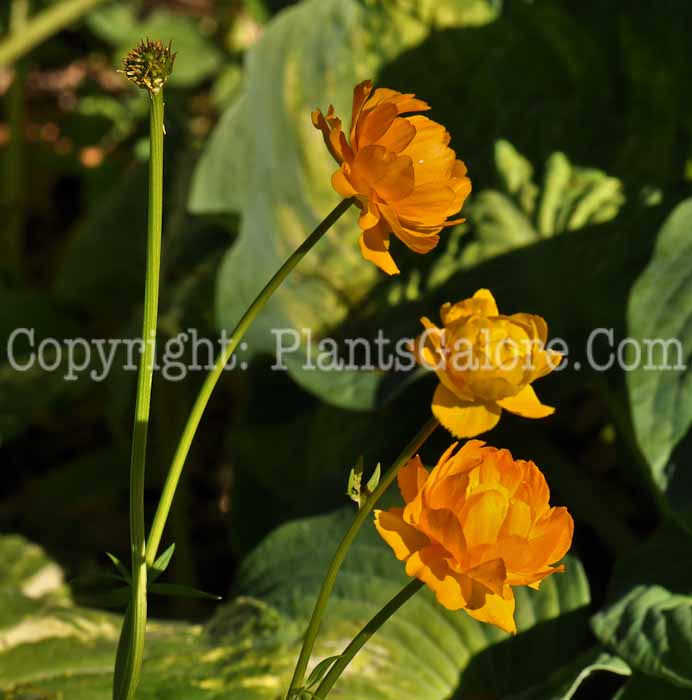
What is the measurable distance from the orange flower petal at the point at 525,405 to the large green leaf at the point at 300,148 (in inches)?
26.5

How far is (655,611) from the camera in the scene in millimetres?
922

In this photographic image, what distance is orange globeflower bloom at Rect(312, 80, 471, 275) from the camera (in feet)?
1.73

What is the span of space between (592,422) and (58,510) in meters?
0.79

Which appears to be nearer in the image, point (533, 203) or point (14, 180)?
point (533, 203)

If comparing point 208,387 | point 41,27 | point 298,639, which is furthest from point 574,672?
point 41,27

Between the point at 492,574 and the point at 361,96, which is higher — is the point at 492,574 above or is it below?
below

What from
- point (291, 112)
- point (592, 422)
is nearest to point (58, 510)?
point (291, 112)

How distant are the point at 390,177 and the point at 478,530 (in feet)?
0.56

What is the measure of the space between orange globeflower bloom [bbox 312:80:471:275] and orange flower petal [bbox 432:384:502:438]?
0.07 metres

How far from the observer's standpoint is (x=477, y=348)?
1.72 ft

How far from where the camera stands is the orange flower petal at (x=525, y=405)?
0.55 meters

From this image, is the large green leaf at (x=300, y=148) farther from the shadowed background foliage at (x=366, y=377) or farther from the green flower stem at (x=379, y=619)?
the green flower stem at (x=379, y=619)

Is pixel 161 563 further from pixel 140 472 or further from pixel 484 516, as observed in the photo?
pixel 484 516

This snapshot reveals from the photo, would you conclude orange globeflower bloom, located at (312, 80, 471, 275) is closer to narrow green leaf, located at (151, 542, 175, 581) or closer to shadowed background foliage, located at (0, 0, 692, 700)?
narrow green leaf, located at (151, 542, 175, 581)
